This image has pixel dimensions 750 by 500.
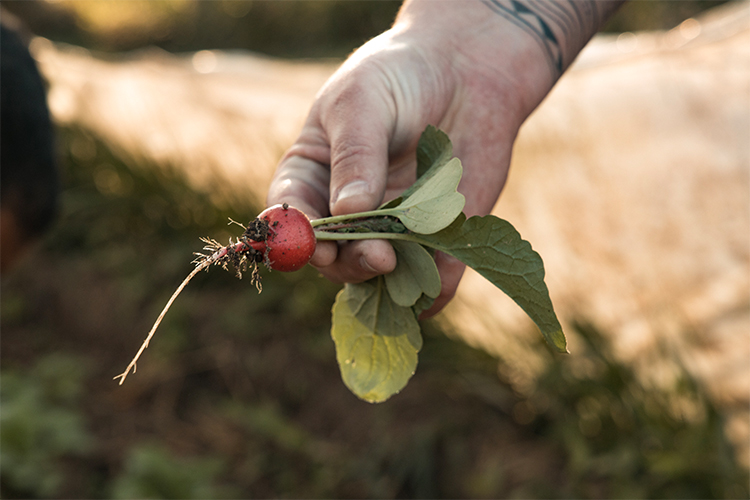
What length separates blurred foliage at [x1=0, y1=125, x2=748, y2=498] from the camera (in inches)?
74.4

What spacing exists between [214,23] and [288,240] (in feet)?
31.8

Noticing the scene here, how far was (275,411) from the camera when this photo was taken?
2.40 m

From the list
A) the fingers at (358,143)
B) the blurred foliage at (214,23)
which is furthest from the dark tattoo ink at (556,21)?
the blurred foliage at (214,23)

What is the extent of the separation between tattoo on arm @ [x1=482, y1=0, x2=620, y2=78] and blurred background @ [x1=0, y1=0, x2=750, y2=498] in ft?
3.41

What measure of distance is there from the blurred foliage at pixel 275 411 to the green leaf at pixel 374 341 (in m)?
1.31

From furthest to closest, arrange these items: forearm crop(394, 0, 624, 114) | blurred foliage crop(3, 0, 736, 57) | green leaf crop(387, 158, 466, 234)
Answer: blurred foliage crop(3, 0, 736, 57) < forearm crop(394, 0, 624, 114) < green leaf crop(387, 158, 466, 234)

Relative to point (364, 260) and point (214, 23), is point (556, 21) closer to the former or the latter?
point (364, 260)

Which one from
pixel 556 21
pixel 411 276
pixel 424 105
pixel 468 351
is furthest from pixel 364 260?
pixel 468 351

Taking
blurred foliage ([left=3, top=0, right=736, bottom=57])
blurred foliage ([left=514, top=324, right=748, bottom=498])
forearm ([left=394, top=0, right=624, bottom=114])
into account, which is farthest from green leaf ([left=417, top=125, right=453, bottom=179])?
blurred foliage ([left=3, top=0, right=736, bottom=57])

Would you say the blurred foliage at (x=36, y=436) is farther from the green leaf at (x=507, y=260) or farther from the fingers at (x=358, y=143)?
the green leaf at (x=507, y=260)

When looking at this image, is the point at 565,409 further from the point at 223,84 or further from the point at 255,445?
the point at 223,84

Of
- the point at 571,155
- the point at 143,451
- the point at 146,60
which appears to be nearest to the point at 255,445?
the point at 143,451

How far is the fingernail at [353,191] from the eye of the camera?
0.84 m

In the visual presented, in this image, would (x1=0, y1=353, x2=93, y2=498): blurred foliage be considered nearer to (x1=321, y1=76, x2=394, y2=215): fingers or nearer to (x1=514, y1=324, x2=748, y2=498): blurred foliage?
(x1=321, y1=76, x2=394, y2=215): fingers
